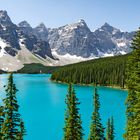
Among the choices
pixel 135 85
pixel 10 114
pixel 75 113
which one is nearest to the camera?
pixel 10 114

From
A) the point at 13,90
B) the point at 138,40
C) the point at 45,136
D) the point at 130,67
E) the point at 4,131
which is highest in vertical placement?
the point at 138,40

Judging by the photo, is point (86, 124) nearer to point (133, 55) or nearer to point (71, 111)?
point (71, 111)

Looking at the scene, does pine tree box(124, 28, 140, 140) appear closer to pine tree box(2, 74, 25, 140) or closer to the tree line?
the tree line

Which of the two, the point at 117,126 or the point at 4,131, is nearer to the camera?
the point at 4,131

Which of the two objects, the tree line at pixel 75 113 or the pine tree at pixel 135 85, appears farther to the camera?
the pine tree at pixel 135 85

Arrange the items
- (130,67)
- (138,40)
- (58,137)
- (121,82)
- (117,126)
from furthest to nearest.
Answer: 1. (121,82)
2. (117,126)
3. (58,137)
4. (130,67)
5. (138,40)

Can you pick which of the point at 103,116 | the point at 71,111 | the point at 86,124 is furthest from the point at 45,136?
the point at 71,111

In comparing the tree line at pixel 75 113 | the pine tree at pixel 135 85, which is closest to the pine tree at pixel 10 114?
the tree line at pixel 75 113

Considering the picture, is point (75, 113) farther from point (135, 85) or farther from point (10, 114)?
point (10, 114)

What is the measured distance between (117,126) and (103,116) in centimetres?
1376

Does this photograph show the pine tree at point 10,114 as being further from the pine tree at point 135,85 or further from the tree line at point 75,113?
the pine tree at point 135,85

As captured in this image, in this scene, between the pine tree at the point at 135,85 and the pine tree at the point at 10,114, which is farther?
the pine tree at the point at 135,85

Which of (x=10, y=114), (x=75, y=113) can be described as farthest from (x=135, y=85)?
(x=10, y=114)

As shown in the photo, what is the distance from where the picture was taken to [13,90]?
26672mm
